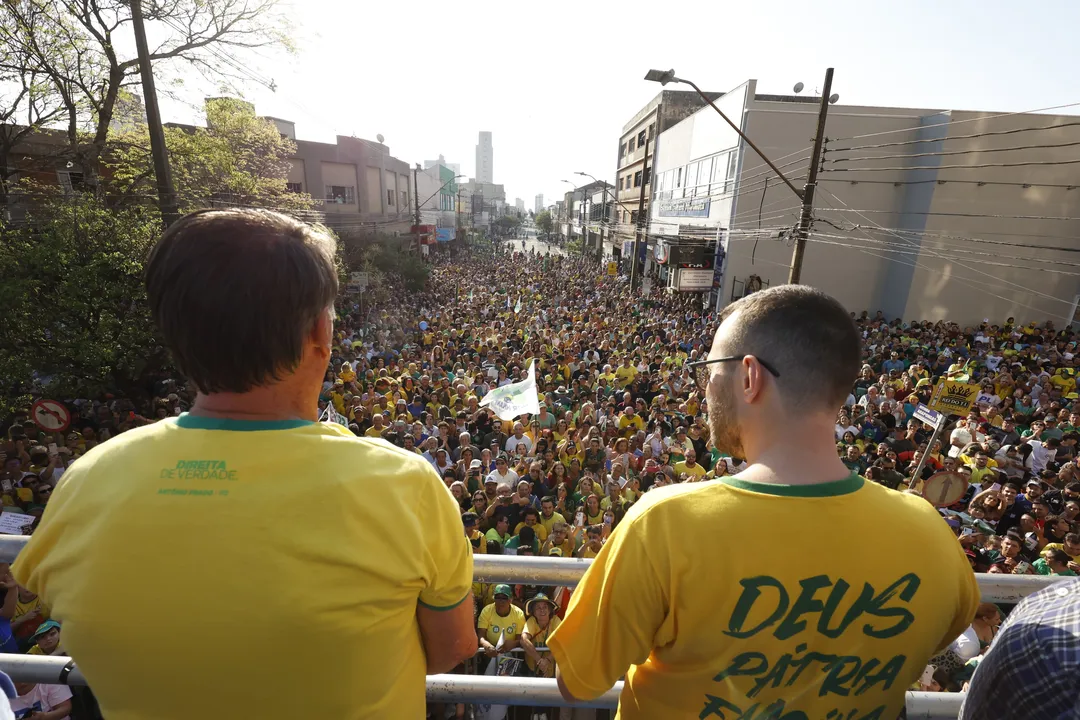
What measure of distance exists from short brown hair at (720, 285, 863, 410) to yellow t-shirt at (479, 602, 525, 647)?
12.8ft

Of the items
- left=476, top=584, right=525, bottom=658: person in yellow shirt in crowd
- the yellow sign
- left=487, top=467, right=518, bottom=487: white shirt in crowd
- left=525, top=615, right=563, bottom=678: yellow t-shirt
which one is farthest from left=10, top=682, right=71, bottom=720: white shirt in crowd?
the yellow sign

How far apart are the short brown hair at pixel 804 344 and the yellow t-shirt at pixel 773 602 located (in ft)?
0.70

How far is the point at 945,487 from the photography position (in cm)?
556

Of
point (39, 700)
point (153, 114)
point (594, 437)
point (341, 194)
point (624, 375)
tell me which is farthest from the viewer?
point (341, 194)

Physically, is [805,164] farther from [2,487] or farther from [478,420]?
[2,487]

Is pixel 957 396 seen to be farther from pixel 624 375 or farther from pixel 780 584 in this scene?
pixel 780 584

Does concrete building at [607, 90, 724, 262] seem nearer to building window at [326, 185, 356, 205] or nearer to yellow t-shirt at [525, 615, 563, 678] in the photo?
building window at [326, 185, 356, 205]

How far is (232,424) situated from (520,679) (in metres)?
1.08

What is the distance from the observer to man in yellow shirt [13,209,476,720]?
0.85 meters

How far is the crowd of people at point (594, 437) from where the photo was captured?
15.6 ft

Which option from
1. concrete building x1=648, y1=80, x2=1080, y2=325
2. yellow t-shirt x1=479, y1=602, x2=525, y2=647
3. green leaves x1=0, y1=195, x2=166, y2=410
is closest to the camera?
yellow t-shirt x1=479, y1=602, x2=525, y2=647

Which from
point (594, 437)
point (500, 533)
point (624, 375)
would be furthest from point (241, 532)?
point (624, 375)

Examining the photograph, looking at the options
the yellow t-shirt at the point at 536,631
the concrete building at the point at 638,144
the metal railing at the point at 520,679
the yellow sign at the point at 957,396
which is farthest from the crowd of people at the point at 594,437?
the concrete building at the point at 638,144

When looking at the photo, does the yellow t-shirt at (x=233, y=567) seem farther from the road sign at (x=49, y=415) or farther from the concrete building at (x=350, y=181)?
the concrete building at (x=350, y=181)
